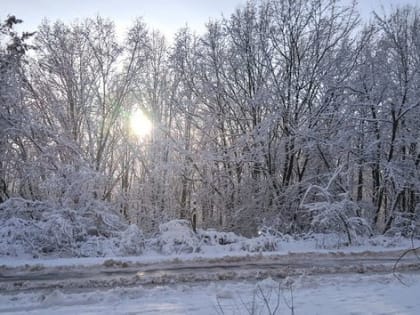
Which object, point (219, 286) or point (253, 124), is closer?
point (219, 286)

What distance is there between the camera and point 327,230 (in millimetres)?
14852

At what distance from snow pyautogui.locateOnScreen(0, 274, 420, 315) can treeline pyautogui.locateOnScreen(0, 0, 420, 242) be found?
6.38 m

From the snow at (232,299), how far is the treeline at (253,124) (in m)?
6.38

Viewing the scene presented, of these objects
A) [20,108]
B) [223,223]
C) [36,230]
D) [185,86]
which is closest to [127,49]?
[185,86]

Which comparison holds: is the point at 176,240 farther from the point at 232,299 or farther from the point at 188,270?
the point at 232,299

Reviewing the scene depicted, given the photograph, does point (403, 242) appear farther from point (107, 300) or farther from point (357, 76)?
point (107, 300)

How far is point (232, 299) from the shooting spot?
711 cm

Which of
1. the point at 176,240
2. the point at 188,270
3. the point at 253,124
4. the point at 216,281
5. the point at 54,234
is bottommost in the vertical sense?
the point at 216,281

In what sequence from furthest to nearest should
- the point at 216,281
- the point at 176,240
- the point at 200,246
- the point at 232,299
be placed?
the point at 176,240 < the point at 200,246 < the point at 216,281 < the point at 232,299

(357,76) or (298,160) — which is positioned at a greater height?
(357,76)

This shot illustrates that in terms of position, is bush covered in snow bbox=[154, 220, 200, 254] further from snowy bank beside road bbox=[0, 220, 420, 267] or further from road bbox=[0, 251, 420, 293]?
road bbox=[0, 251, 420, 293]

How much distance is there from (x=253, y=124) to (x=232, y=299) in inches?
534

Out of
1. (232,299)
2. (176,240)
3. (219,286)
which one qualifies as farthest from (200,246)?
(232,299)

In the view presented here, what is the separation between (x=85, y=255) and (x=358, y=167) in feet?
39.7
